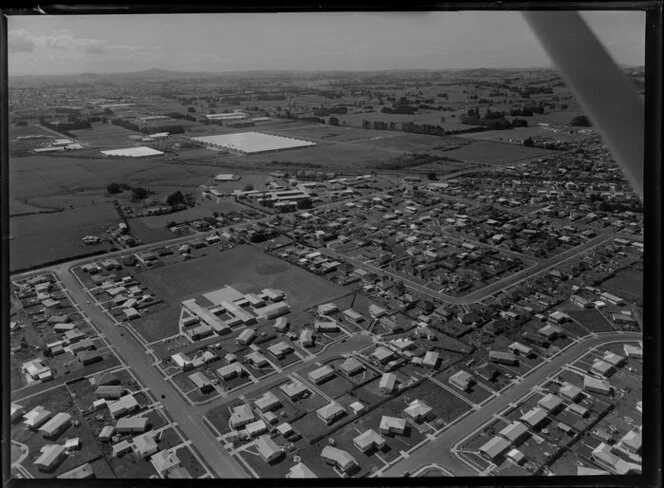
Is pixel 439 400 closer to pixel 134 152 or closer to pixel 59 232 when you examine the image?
pixel 59 232

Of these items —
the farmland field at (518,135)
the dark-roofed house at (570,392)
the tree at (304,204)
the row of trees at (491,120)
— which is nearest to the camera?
the dark-roofed house at (570,392)

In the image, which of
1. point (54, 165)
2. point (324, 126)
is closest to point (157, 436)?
point (54, 165)

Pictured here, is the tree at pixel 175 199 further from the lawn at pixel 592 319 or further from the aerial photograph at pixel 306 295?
the lawn at pixel 592 319

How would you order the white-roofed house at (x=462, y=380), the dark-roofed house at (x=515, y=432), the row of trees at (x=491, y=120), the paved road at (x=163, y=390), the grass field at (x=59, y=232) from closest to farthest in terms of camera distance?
the paved road at (x=163, y=390), the dark-roofed house at (x=515, y=432), the white-roofed house at (x=462, y=380), the grass field at (x=59, y=232), the row of trees at (x=491, y=120)

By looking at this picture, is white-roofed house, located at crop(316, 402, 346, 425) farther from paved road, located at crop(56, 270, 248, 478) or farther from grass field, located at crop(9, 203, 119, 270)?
grass field, located at crop(9, 203, 119, 270)

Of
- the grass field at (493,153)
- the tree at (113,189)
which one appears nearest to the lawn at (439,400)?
the tree at (113,189)

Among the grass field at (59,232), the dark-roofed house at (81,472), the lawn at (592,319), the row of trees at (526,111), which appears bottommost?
the dark-roofed house at (81,472)
